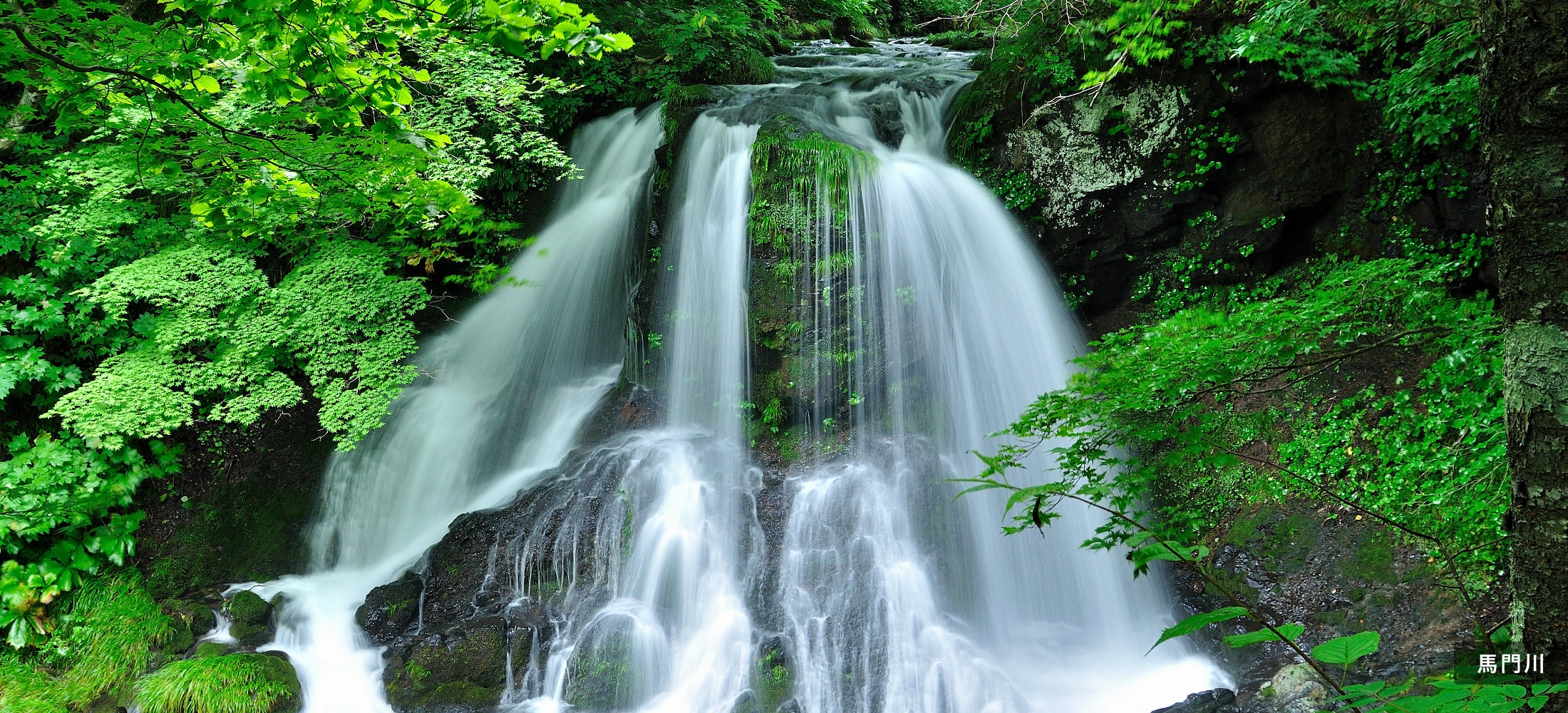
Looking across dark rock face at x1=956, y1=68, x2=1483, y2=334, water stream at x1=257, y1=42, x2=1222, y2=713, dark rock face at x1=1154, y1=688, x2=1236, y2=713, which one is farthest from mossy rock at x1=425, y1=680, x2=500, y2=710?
dark rock face at x1=956, y1=68, x2=1483, y2=334

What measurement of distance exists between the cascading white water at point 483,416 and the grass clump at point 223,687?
0.71 ft

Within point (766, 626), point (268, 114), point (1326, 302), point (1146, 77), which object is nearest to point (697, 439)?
point (766, 626)

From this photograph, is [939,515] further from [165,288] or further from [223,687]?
[165,288]

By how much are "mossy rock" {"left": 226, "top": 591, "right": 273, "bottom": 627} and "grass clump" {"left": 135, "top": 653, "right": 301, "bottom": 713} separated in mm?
566

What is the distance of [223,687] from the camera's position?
524cm

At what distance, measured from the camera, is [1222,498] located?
553 cm

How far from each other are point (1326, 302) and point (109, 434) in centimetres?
919

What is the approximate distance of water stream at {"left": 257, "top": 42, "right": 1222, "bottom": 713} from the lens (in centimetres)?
515

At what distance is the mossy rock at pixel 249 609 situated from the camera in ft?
19.9

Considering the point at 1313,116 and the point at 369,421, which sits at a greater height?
the point at 1313,116

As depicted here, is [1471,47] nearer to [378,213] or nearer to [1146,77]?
[1146,77]

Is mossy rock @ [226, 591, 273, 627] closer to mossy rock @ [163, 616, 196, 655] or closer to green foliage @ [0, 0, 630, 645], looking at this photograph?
mossy rock @ [163, 616, 196, 655]

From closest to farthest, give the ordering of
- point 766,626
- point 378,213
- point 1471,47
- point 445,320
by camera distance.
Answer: point 1471,47, point 766,626, point 378,213, point 445,320

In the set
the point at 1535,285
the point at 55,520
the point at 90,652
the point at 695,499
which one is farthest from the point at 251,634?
the point at 1535,285
